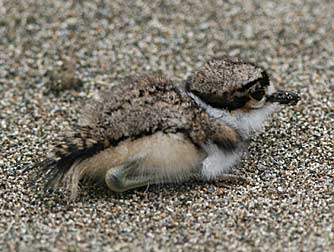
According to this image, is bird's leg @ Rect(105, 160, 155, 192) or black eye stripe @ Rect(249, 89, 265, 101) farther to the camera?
black eye stripe @ Rect(249, 89, 265, 101)

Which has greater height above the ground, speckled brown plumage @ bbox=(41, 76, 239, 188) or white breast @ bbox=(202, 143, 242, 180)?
speckled brown plumage @ bbox=(41, 76, 239, 188)

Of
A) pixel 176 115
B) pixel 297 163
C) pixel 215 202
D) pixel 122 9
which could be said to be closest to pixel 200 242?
pixel 215 202

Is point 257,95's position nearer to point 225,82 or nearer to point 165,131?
point 225,82

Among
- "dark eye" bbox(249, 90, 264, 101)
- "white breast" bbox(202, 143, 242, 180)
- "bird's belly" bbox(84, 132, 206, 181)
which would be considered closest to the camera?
"bird's belly" bbox(84, 132, 206, 181)

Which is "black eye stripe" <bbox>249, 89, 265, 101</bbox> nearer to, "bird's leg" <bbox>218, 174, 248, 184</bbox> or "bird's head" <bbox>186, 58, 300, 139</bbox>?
"bird's head" <bbox>186, 58, 300, 139</bbox>

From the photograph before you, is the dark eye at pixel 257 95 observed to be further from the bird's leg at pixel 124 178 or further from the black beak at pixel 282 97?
the bird's leg at pixel 124 178

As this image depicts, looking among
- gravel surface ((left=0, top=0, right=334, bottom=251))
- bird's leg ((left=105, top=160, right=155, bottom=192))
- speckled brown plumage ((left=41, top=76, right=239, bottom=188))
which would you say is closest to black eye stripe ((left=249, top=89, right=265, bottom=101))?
speckled brown plumage ((left=41, top=76, right=239, bottom=188))
